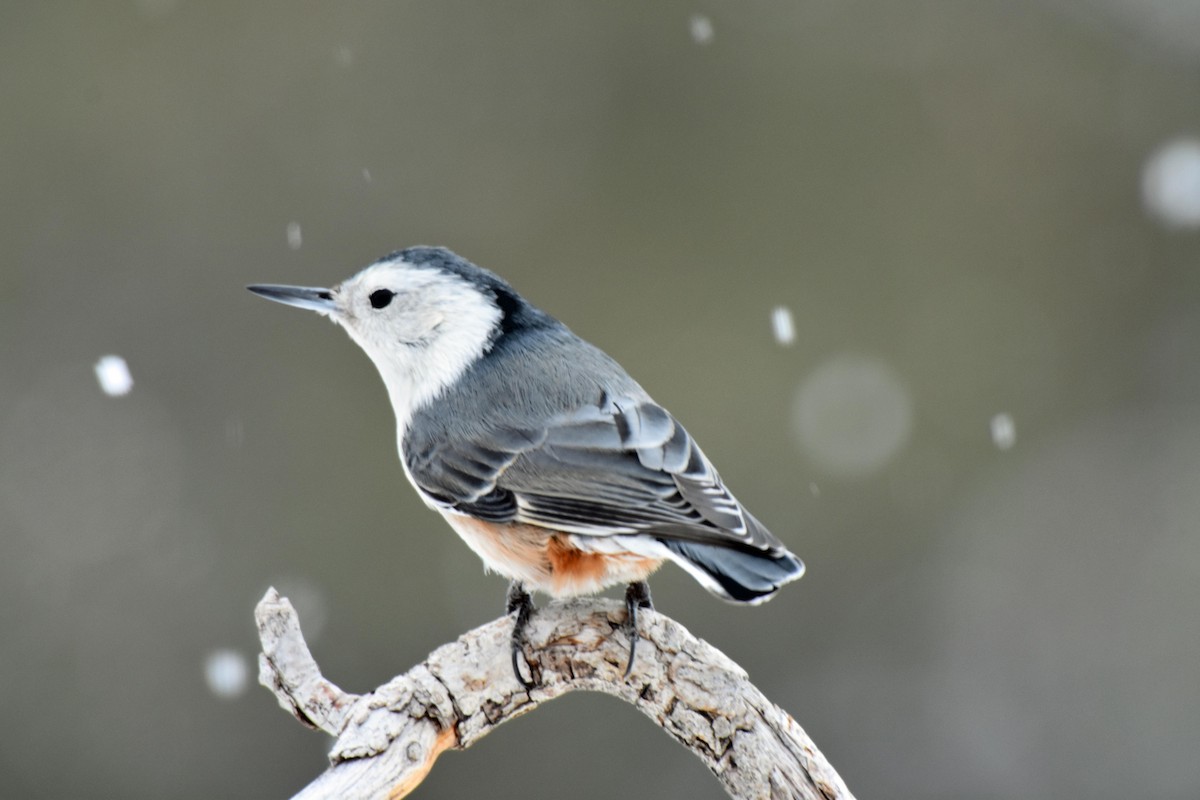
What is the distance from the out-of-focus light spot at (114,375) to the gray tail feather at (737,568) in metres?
2.43

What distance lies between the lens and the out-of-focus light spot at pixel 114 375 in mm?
3551

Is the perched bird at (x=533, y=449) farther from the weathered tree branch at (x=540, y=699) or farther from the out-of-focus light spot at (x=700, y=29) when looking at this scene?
the out-of-focus light spot at (x=700, y=29)

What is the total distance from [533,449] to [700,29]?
2311mm

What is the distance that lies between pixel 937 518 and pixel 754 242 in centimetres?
99

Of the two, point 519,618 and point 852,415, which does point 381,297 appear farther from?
point 852,415

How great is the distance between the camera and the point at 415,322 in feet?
6.68

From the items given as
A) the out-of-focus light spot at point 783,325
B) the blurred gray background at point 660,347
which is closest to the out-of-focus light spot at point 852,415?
the blurred gray background at point 660,347

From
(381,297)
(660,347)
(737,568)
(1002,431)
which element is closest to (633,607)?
(737,568)

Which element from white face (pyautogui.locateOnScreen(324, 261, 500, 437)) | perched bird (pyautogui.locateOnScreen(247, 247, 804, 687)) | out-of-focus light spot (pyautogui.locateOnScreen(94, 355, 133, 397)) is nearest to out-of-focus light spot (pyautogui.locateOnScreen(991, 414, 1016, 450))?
perched bird (pyautogui.locateOnScreen(247, 247, 804, 687))

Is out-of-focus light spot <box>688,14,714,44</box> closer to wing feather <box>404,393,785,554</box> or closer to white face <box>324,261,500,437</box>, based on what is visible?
white face <box>324,261,500,437</box>

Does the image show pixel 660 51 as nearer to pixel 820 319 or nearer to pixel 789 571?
pixel 820 319

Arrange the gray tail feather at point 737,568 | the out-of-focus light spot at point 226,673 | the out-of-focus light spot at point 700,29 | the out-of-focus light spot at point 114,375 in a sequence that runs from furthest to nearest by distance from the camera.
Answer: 1. the out-of-focus light spot at point 700,29
2. the out-of-focus light spot at point 114,375
3. the out-of-focus light spot at point 226,673
4. the gray tail feather at point 737,568

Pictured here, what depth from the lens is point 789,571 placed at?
4.99ft

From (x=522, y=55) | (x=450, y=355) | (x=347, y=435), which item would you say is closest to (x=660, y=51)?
(x=522, y=55)
